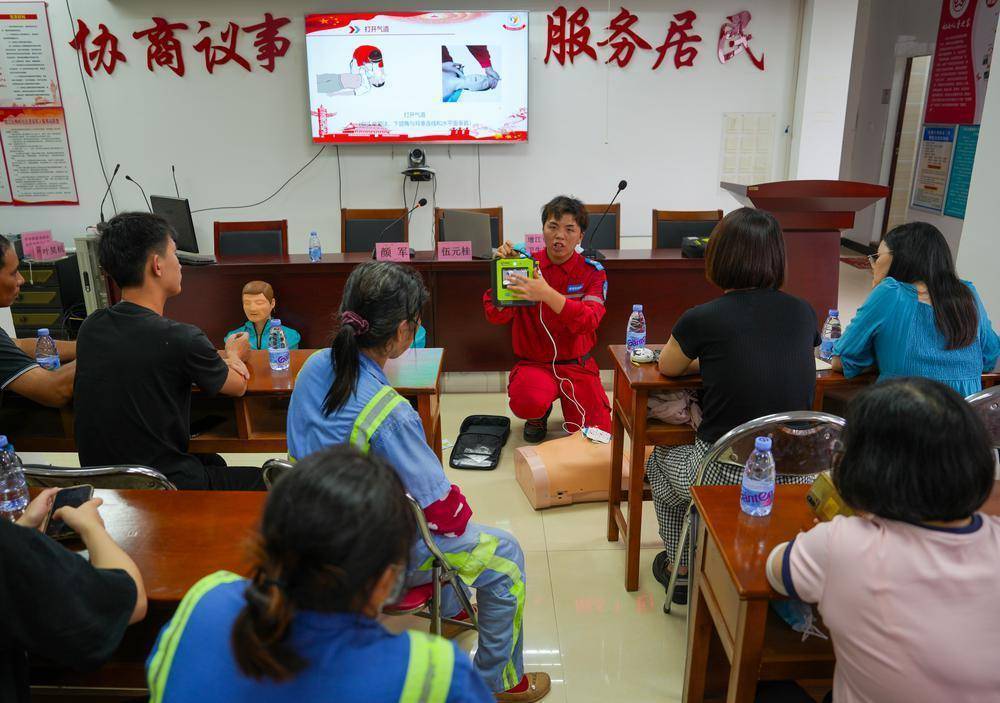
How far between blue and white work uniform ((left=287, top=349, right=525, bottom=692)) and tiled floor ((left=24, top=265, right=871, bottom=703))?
28 cm

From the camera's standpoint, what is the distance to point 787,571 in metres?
1.17

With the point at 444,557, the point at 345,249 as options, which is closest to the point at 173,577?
the point at 444,557

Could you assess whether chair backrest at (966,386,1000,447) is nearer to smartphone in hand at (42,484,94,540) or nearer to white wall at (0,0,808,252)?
smartphone in hand at (42,484,94,540)

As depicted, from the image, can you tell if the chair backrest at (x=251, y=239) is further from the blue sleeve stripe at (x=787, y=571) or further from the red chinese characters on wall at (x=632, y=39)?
the blue sleeve stripe at (x=787, y=571)

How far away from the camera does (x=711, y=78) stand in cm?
527

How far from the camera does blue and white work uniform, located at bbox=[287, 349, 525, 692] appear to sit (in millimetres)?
1456

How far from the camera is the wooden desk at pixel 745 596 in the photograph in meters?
1.28

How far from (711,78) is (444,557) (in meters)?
4.78

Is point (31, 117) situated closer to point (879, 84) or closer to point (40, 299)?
point (40, 299)

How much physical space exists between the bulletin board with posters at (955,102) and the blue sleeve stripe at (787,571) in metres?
5.67

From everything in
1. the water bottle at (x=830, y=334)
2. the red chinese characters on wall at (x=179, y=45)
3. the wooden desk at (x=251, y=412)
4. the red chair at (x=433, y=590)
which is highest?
the red chinese characters on wall at (x=179, y=45)

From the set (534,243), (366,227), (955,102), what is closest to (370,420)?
(534,243)

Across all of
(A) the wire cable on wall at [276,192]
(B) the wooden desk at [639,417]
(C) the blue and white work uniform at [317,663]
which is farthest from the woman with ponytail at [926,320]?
(A) the wire cable on wall at [276,192]

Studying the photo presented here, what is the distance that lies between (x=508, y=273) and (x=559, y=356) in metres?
0.57
